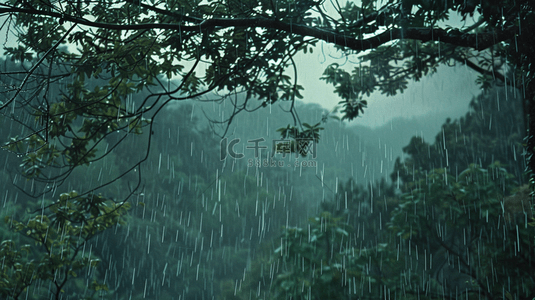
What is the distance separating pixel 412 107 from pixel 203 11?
64.4ft

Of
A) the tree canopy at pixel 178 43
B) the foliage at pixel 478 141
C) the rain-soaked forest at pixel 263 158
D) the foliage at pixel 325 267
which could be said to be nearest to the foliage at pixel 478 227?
the rain-soaked forest at pixel 263 158

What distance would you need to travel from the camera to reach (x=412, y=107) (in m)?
20.6

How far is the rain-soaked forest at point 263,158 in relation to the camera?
2096 millimetres

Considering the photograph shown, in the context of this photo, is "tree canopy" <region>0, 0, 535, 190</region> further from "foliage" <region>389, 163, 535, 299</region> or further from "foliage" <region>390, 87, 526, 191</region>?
"foliage" <region>390, 87, 526, 191</region>

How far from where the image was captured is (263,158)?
9.27m

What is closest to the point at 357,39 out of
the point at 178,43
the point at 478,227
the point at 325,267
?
the point at 178,43

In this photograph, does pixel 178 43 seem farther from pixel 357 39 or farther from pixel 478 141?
pixel 478 141

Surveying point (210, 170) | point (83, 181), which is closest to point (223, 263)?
point (210, 170)

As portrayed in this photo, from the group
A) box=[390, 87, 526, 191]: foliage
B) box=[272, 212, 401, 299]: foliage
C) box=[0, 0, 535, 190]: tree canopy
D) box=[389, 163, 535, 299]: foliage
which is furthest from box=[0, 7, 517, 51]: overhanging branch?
box=[390, 87, 526, 191]: foliage

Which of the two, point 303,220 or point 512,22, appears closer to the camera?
point 512,22

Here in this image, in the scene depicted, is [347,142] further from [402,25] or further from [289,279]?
[402,25]

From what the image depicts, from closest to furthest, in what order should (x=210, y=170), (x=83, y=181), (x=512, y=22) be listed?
(x=512, y=22), (x=83, y=181), (x=210, y=170)

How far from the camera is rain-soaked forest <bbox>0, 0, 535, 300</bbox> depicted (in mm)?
2096

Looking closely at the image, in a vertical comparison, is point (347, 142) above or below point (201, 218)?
above
